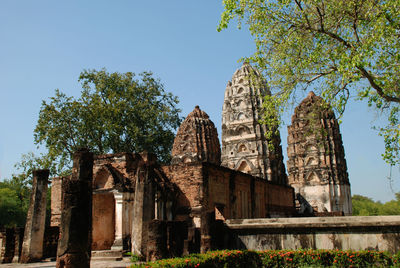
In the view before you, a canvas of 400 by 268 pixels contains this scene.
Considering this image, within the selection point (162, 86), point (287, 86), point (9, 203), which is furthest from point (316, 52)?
point (9, 203)

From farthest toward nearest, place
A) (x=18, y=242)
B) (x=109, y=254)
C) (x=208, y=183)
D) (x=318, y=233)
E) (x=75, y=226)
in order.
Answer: (x=208, y=183) < (x=109, y=254) < (x=18, y=242) < (x=318, y=233) < (x=75, y=226)

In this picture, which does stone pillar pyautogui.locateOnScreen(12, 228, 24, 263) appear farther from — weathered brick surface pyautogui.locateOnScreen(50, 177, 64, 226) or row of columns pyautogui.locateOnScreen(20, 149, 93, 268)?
row of columns pyautogui.locateOnScreen(20, 149, 93, 268)

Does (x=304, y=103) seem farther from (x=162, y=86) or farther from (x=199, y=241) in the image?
(x=199, y=241)

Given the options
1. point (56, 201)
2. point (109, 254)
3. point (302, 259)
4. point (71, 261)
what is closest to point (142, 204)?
point (109, 254)

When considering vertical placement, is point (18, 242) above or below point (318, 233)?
below

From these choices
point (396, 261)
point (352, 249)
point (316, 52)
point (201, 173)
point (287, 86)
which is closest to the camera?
point (396, 261)

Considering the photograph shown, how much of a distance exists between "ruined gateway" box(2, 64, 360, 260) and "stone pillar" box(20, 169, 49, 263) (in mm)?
1484

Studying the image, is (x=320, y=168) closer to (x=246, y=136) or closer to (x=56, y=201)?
(x=246, y=136)

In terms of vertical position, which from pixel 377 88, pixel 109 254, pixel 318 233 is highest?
pixel 377 88

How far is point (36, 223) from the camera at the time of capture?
13930 mm

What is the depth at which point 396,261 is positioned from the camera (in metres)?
8.57

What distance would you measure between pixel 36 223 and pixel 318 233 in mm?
9629

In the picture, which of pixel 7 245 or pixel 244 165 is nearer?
pixel 7 245

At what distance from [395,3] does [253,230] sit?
7.29 meters
